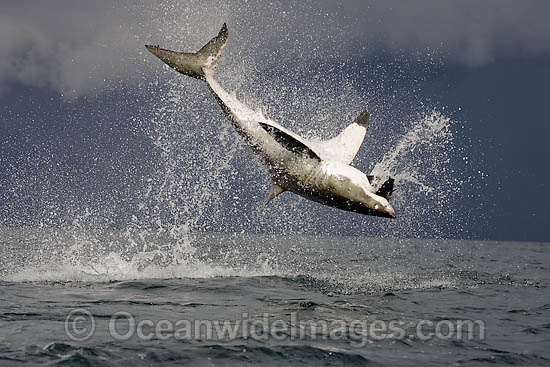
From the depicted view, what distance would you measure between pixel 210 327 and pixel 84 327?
204 cm

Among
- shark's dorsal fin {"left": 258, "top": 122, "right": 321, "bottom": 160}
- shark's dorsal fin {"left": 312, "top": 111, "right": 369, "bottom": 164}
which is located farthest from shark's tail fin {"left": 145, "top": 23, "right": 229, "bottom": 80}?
shark's dorsal fin {"left": 312, "top": 111, "right": 369, "bottom": 164}

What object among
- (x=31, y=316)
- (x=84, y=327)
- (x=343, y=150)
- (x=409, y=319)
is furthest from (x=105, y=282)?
(x=409, y=319)

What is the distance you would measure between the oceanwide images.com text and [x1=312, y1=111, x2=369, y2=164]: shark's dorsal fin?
3.57 metres

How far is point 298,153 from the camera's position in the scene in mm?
11781

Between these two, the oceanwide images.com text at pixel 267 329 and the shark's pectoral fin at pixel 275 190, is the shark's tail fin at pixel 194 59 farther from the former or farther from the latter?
the oceanwide images.com text at pixel 267 329

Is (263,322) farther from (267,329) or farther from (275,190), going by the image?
(275,190)

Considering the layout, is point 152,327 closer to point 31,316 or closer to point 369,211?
point 31,316

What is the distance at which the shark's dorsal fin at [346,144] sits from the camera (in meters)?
12.4

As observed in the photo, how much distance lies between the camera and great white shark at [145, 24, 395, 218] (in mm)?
11242

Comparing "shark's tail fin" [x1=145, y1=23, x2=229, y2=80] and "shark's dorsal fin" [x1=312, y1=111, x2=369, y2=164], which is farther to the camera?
"shark's tail fin" [x1=145, y1=23, x2=229, y2=80]

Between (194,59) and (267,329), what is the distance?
275 inches

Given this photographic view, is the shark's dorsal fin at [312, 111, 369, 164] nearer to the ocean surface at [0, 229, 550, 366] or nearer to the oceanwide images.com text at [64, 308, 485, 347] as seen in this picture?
the ocean surface at [0, 229, 550, 366]

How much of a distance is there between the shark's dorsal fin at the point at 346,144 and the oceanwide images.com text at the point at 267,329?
11.7 ft

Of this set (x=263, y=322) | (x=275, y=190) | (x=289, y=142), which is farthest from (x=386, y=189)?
(x=263, y=322)
